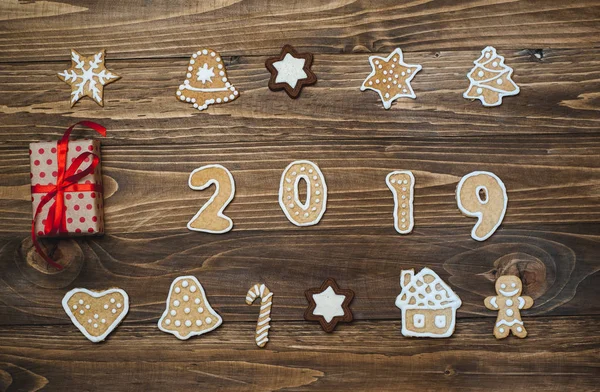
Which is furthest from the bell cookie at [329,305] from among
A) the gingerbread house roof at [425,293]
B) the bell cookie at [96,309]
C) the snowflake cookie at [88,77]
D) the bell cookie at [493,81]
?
the snowflake cookie at [88,77]

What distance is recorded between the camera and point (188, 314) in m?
1.30

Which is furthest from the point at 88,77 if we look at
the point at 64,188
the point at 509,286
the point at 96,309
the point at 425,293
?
the point at 509,286

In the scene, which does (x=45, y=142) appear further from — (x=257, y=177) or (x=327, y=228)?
(x=327, y=228)

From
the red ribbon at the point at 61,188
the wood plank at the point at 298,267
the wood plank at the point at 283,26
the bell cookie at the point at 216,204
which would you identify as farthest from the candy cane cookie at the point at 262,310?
the wood plank at the point at 283,26

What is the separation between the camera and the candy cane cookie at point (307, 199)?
1311 millimetres

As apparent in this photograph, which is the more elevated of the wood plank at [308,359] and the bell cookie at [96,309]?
the bell cookie at [96,309]

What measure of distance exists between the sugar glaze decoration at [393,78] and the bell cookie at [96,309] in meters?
0.80

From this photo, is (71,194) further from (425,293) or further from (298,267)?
(425,293)

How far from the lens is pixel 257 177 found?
133 cm

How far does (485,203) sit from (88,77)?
1024mm

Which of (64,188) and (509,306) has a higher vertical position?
(64,188)

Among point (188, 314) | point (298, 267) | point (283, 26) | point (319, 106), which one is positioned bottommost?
point (188, 314)

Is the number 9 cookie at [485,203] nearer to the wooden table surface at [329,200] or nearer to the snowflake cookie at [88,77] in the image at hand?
the wooden table surface at [329,200]

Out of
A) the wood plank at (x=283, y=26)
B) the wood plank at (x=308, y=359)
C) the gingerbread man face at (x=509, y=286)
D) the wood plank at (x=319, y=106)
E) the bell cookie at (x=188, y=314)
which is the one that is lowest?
the wood plank at (x=308, y=359)
